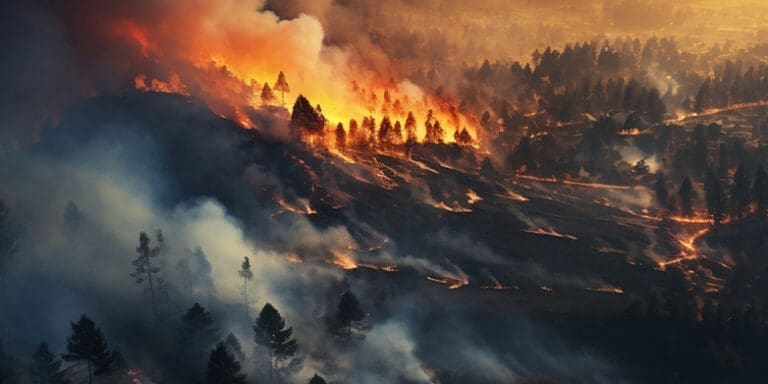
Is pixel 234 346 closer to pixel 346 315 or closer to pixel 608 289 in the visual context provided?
pixel 346 315

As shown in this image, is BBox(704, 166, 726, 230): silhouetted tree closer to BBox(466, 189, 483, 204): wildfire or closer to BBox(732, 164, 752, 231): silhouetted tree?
BBox(732, 164, 752, 231): silhouetted tree

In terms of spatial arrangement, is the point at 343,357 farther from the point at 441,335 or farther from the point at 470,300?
the point at 470,300

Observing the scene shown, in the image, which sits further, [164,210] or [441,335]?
[164,210]

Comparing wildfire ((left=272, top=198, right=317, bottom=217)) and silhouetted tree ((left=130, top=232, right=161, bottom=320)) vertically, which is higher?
wildfire ((left=272, top=198, right=317, bottom=217))

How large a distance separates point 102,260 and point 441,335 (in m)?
62.6

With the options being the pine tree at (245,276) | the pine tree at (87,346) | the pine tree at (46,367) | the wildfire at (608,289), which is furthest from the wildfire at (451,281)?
the pine tree at (46,367)

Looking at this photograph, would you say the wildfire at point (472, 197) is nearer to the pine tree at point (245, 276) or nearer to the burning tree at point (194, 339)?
the pine tree at point (245, 276)

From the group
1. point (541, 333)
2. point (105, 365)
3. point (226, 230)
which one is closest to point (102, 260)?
point (226, 230)

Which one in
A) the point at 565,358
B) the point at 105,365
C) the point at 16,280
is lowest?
the point at 565,358

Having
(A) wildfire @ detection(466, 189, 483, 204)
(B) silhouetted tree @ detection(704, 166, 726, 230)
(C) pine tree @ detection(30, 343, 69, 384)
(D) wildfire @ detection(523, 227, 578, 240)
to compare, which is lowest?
(C) pine tree @ detection(30, 343, 69, 384)

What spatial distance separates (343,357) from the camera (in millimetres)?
127875

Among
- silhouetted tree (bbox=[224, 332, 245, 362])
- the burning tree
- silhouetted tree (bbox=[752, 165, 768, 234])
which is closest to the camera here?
the burning tree

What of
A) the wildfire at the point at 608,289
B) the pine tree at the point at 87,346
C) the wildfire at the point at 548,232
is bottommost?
the wildfire at the point at 608,289

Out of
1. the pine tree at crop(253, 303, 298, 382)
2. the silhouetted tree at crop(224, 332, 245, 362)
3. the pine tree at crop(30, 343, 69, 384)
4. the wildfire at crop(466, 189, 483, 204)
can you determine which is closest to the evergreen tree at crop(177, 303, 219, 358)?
the silhouetted tree at crop(224, 332, 245, 362)
